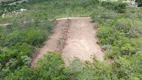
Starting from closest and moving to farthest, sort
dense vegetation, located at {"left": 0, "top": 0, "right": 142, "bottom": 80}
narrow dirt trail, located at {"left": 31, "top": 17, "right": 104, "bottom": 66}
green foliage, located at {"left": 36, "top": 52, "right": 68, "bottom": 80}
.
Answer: green foliage, located at {"left": 36, "top": 52, "right": 68, "bottom": 80}, dense vegetation, located at {"left": 0, "top": 0, "right": 142, "bottom": 80}, narrow dirt trail, located at {"left": 31, "top": 17, "right": 104, "bottom": 66}

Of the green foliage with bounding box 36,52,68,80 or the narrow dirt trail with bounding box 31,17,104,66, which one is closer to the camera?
the green foliage with bounding box 36,52,68,80

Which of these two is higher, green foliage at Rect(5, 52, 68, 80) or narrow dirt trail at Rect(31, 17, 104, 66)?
green foliage at Rect(5, 52, 68, 80)

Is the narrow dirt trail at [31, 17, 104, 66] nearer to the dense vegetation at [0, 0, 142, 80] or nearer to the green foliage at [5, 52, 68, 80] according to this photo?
the dense vegetation at [0, 0, 142, 80]

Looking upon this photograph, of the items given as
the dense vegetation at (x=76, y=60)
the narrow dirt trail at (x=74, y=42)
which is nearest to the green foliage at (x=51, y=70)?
the dense vegetation at (x=76, y=60)

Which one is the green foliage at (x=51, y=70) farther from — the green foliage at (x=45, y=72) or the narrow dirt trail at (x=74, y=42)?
the narrow dirt trail at (x=74, y=42)

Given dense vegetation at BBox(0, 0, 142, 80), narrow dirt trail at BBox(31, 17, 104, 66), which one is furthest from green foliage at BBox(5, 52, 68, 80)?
narrow dirt trail at BBox(31, 17, 104, 66)

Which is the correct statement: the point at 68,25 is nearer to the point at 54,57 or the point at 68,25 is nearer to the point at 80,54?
the point at 80,54

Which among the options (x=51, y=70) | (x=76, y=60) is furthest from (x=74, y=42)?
(x=51, y=70)

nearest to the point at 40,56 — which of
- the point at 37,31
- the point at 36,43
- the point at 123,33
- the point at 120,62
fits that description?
the point at 36,43

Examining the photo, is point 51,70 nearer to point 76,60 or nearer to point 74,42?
point 76,60
